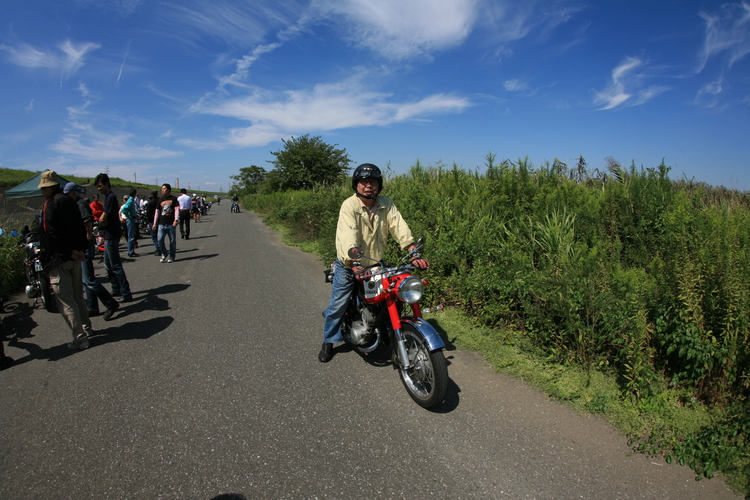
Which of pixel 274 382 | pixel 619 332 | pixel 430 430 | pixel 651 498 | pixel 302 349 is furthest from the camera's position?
pixel 302 349

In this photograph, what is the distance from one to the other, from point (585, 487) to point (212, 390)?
3.09 meters

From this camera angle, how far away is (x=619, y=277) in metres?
3.83

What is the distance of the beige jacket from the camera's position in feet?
12.7

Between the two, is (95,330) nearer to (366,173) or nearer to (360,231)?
(360,231)

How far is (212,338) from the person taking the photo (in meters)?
5.16

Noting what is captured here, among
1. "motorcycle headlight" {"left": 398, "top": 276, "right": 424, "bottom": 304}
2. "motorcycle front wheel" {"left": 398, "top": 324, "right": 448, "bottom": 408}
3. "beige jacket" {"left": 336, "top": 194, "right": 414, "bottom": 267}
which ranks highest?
"beige jacket" {"left": 336, "top": 194, "right": 414, "bottom": 267}

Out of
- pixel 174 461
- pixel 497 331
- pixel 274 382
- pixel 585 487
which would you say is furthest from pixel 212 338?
pixel 585 487

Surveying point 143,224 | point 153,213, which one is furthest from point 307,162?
point 153,213

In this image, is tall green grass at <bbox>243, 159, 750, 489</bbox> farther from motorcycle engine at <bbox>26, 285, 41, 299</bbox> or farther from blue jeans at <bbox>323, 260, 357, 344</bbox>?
motorcycle engine at <bbox>26, 285, 41, 299</bbox>

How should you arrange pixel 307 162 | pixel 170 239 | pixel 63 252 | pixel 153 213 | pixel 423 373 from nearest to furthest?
pixel 423 373 < pixel 63 252 < pixel 170 239 < pixel 153 213 < pixel 307 162

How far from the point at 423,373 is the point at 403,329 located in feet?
1.36

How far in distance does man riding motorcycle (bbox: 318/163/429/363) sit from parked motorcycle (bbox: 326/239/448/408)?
184 mm

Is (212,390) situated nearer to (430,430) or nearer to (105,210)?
(430,430)

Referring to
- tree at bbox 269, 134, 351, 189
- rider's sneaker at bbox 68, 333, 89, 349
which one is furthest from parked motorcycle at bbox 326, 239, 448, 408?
tree at bbox 269, 134, 351, 189
